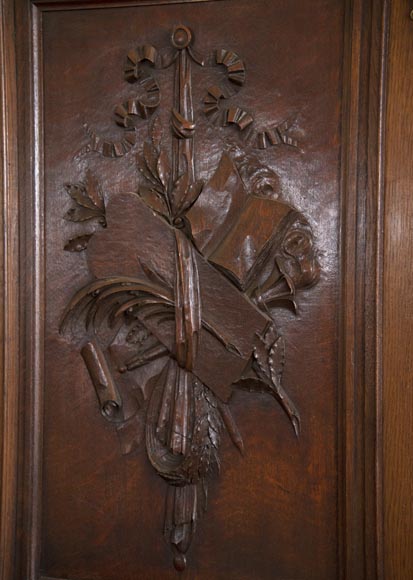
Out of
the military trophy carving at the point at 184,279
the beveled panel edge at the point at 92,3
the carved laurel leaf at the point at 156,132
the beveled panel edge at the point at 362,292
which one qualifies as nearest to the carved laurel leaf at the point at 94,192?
the military trophy carving at the point at 184,279

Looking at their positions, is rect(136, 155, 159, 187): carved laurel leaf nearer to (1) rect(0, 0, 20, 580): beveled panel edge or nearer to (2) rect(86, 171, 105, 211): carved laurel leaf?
(2) rect(86, 171, 105, 211): carved laurel leaf

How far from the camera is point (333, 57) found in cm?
112

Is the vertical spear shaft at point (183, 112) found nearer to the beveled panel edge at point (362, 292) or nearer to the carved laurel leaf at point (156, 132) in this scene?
the carved laurel leaf at point (156, 132)

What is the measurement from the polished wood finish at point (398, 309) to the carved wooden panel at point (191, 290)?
0.04 metres

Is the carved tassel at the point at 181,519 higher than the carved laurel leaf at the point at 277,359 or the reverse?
the reverse

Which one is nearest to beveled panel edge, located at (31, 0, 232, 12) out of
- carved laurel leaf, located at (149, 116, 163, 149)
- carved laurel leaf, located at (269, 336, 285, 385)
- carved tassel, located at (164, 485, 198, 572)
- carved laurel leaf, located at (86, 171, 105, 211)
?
carved laurel leaf, located at (149, 116, 163, 149)

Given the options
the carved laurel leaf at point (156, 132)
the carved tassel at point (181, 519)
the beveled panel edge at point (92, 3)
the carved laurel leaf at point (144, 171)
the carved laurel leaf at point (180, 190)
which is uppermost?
the beveled panel edge at point (92, 3)

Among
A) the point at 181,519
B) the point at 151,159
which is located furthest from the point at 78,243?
the point at 181,519

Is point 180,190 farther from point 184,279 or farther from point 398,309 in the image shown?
point 398,309

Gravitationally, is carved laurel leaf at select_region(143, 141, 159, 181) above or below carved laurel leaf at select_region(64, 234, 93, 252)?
above

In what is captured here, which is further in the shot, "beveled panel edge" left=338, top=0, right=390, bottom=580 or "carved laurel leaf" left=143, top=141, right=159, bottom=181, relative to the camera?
"carved laurel leaf" left=143, top=141, right=159, bottom=181

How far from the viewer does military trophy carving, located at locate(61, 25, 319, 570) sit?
114 centimetres

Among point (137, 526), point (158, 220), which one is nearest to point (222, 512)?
point (137, 526)

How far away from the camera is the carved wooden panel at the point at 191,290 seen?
113 cm
